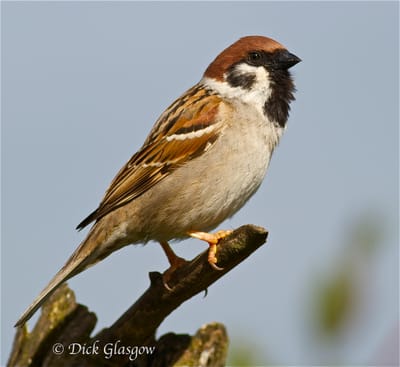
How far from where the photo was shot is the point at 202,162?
4.31 meters

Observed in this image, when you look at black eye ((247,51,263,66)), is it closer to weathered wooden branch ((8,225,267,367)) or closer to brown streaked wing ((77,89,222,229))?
brown streaked wing ((77,89,222,229))

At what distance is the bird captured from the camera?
4215mm

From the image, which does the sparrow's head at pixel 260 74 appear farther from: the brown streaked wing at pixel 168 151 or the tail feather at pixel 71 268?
the tail feather at pixel 71 268

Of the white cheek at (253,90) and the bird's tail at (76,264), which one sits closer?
the bird's tail at (76,264)

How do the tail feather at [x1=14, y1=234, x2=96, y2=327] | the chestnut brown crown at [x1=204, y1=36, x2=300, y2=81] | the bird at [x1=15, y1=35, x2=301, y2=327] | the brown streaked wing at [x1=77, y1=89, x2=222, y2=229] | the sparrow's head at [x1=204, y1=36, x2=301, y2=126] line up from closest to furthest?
the tail feather at [x1=14, y1=234, x2=96, y2=327] < the bird at [x1=15, y1=35, x2=301, y2=327] < the brown streaked wing at [x1=77, y1=89, x2=222, y2=229] < the sparrow's head at [x1=204, y1=36, x2=301, y2=126] < the chestnut brown crown at [x1=204, y1=36, x2=300, y2=81]

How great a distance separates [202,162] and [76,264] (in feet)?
3.38

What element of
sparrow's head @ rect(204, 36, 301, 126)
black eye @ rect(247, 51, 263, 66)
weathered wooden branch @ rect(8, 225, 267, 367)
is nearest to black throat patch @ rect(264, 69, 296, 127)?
sparrow's head @ rect(204, 36, 301, 126)

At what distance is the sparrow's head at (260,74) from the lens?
14.9 ft

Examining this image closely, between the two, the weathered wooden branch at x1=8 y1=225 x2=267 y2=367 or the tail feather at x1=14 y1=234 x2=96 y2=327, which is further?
the tail feather at x1=14 y1=234 x2=96 y2=327

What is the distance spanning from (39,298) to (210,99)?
174 centimetres

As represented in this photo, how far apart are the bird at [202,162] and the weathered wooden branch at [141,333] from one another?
1.99ft

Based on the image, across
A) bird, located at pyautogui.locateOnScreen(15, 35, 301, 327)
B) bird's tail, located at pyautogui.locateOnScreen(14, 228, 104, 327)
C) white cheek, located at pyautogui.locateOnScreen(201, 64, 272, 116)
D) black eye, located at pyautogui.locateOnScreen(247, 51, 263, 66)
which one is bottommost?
bird's tail, located at pyautogui.locateOnScreen(14, 228, 104, 327)

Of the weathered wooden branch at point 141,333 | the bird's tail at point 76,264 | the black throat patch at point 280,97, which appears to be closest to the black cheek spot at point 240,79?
the black throat patch at point 280,97

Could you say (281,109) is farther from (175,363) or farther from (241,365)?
(241,365)
